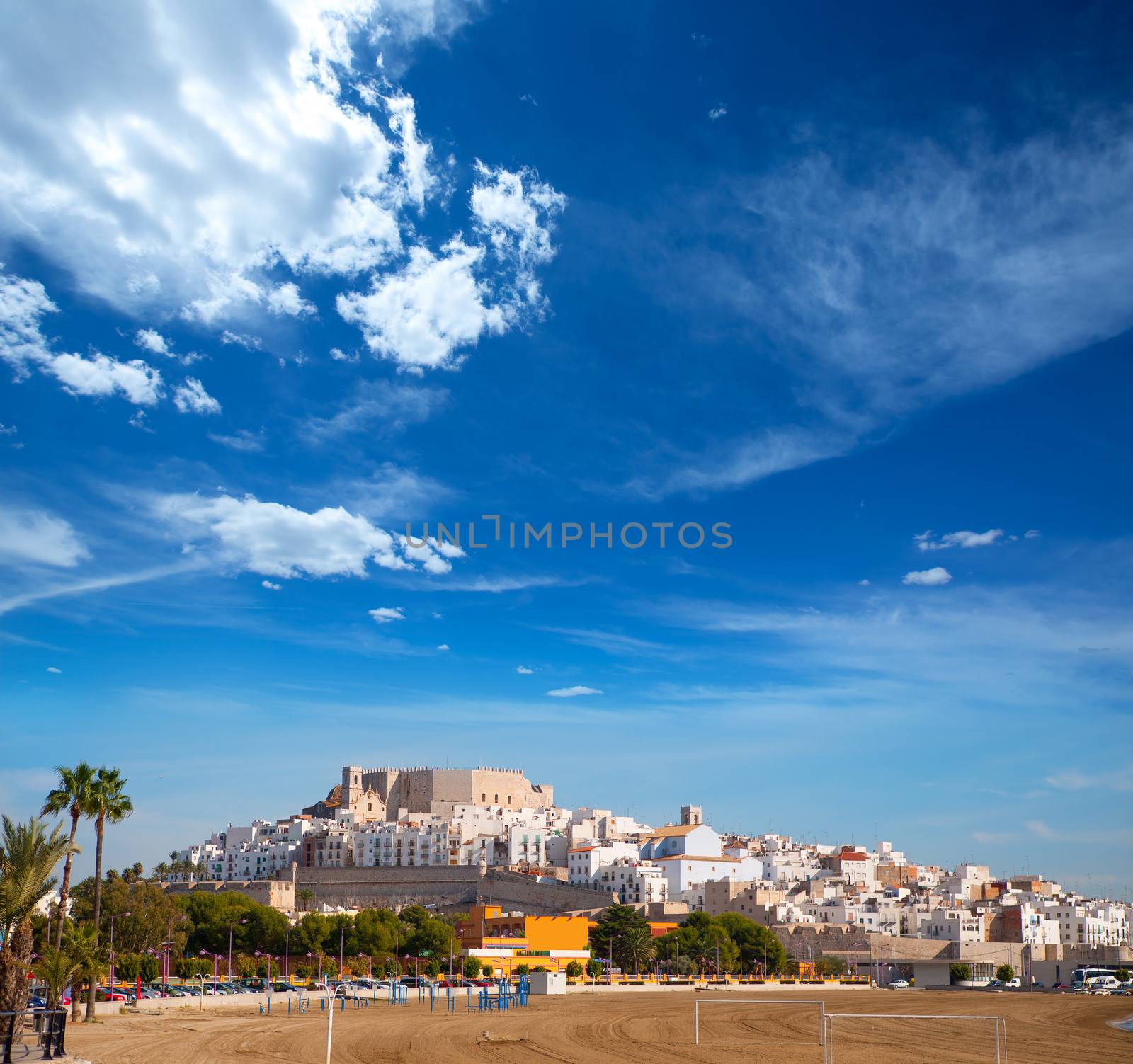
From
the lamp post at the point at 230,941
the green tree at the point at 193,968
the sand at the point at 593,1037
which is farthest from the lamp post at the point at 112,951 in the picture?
the lamp post at the point at 230,941

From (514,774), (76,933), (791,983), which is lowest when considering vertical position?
(791,983)

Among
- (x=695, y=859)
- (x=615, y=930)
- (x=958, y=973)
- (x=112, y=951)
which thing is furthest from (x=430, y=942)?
(x=695, y=859)

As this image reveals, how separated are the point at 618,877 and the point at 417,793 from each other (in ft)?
143

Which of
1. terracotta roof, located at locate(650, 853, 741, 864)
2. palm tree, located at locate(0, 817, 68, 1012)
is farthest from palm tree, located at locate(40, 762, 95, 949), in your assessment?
terracotta roof, located at locate(650, 853, 741, 864)

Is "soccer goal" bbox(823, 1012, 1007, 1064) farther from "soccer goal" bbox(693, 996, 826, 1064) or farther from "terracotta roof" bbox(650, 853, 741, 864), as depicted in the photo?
"terracotta roof" bbox(650, 853, 741, 864)

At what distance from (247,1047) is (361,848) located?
381 feet

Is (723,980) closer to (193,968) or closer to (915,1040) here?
(193,968)

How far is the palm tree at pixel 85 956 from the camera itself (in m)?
32.8

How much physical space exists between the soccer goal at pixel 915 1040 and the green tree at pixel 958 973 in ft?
185

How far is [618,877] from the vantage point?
130m

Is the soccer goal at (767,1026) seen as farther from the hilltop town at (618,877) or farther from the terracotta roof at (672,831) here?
the terracotta roof at (672,831)

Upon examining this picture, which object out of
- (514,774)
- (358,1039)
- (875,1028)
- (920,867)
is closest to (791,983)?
(875,1028)

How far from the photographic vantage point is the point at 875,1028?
140ft

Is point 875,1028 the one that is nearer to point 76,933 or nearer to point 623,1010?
point 623,1010
